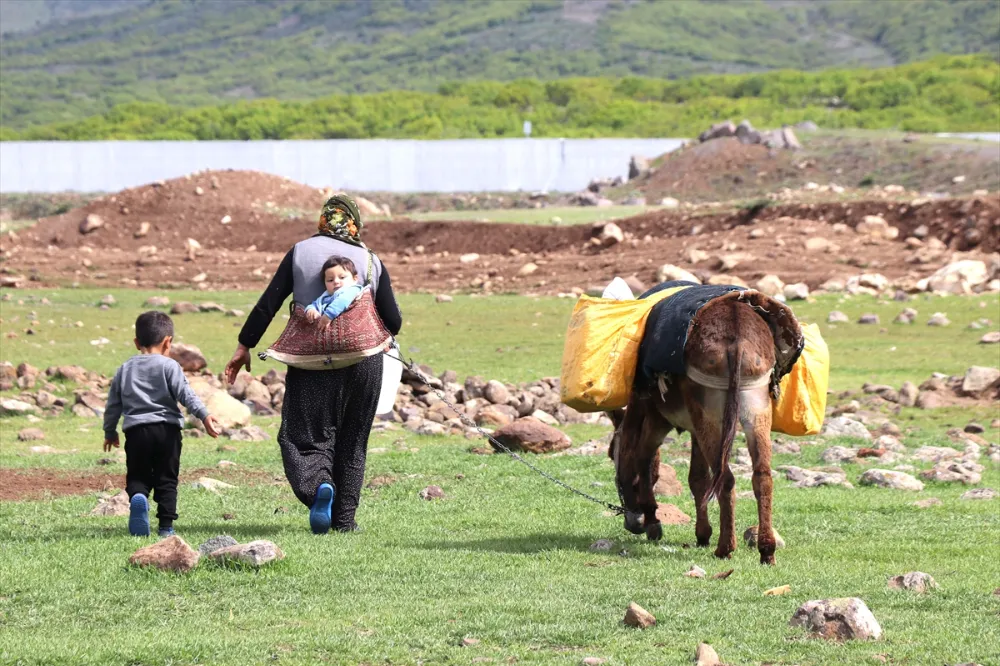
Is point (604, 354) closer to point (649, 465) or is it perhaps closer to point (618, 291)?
point (649, 465)

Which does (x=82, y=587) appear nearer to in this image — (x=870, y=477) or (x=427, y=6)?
(x=870, y=477)

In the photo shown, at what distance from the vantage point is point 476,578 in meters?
7.36

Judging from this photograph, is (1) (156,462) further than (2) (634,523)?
No

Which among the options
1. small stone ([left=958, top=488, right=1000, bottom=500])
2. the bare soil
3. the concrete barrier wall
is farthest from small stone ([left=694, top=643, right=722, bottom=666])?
the concrete barrier wall

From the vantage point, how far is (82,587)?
22.8 feet

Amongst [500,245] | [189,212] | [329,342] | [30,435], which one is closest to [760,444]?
[329,342]

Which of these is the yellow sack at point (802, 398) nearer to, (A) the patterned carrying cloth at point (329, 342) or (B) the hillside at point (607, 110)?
(A) the patterned carrying cloth at point (329, 342)

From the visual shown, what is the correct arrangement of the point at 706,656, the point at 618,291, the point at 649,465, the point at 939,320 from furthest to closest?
1. the point at 939,320
2. the point at 618,291
3. the point at 649,465
4. the point at 706,656

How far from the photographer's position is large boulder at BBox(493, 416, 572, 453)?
42.5 feet

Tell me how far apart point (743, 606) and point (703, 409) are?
5.62 feet

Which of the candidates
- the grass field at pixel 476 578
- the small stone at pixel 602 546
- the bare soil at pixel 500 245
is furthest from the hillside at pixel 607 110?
the small stone at pixel 602 546

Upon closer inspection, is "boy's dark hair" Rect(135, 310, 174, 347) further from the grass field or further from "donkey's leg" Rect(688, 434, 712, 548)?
"donkey's leg" Rect(688, 434, 712, 548)

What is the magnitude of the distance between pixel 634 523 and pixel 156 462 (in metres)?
2.75

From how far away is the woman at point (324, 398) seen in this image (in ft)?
28.1
